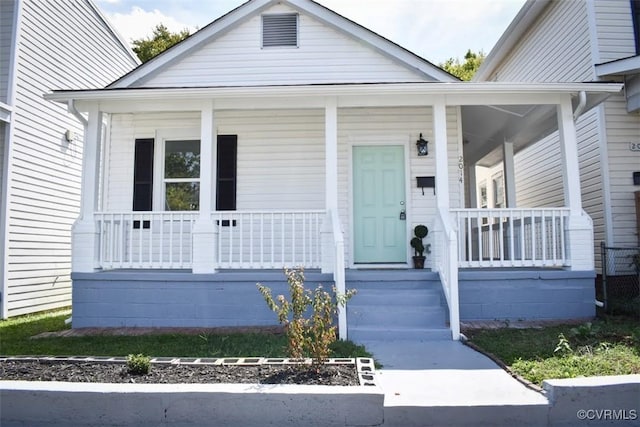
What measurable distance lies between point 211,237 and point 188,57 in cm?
389

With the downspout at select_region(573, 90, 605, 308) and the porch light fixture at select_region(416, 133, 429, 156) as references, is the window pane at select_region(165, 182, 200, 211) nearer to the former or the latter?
the porch light fixture at select_region(416, 133, 429, 156)

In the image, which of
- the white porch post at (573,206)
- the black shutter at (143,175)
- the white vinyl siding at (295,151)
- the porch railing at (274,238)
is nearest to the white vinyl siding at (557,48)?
the white porch post at (573,206)

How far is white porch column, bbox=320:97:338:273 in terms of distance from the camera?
5875 millimetres

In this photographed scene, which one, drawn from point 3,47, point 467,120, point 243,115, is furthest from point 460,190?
point 3,47

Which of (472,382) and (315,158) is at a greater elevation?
(315,158)

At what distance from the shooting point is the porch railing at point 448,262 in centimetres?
506

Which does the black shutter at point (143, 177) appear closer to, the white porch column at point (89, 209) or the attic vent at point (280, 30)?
the white porch column at point (89, 209)

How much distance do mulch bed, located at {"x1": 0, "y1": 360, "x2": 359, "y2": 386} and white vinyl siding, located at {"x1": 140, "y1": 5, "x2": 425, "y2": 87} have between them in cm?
563

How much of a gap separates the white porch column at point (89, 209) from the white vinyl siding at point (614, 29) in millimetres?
8527

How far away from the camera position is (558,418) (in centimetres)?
293

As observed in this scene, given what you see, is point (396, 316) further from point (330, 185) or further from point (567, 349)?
point (330, 185)

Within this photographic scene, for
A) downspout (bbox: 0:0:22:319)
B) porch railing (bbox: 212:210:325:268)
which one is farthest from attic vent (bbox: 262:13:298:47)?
downspout (bbox: 0:0:22:319)

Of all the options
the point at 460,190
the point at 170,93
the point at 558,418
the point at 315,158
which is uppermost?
the point at 170,93

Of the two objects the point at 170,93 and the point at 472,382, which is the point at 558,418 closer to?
the point at 472,382
